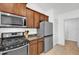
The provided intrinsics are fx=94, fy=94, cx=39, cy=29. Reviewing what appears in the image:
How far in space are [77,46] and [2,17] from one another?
202cm

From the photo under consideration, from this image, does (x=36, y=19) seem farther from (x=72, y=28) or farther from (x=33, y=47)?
(x=72, y=28)

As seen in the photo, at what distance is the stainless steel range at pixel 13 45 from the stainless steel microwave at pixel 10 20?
0.27 meters

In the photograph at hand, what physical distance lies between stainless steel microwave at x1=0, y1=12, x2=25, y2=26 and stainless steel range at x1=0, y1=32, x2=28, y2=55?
27 centimetres

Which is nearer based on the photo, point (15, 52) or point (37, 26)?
point (15, 52)

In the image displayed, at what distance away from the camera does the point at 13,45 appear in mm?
1524

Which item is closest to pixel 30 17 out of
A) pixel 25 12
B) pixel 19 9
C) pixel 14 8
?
pixel 25 12

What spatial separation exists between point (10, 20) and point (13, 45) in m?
0.49

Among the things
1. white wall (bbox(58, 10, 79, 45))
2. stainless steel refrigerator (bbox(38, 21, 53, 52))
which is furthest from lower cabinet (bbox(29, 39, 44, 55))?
white wall (bbox(58, 10, 79, 45))

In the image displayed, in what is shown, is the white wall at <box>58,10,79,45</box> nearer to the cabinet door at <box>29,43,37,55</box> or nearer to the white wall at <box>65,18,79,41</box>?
the white wall at <box>65,18,79,41</box>

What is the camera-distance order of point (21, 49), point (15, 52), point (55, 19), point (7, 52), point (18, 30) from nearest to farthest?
point (7, 52) → point (15, 52) → point (21, 49) → point (18, 30) → point (55, 19)

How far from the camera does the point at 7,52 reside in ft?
4.48
